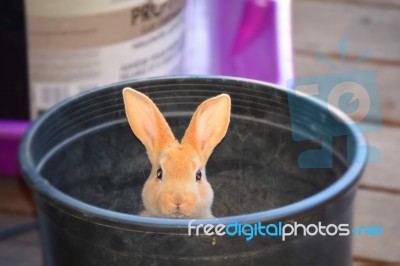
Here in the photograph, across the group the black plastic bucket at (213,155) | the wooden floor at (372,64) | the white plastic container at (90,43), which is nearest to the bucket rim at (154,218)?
the black plastic bucket at (213,155)

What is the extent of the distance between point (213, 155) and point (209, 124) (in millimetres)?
104

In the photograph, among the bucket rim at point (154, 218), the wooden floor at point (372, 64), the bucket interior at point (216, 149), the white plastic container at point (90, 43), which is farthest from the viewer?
the wooden floor at point (372, 64)

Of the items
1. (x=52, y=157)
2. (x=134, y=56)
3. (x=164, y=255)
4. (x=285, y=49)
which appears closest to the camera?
(x=164, y=255)

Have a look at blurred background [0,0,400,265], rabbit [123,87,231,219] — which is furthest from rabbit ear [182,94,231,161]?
blurred background [0,0,400,265]

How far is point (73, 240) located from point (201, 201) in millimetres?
93

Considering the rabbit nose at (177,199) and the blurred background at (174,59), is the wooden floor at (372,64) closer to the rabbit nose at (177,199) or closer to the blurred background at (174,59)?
the blurred background at (174,59)

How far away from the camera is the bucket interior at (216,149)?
59 centimetres

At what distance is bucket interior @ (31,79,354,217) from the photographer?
59 centimetres

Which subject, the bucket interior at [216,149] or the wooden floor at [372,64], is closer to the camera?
the bucket interior at [216,149]

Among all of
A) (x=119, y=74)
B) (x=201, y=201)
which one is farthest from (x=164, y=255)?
(x=119, y=74)

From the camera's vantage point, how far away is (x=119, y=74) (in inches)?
39.1

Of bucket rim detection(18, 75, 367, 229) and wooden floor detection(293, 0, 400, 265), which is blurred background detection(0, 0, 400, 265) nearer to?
wooden floor detection(293, 0, 400, 265)

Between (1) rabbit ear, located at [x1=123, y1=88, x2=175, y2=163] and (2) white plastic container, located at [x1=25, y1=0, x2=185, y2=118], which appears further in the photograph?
(2) white plastic container, located at [x1=25, y1=0, x2=185, y2=118]

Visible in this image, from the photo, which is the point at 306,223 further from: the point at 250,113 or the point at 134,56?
the point at 134,56
